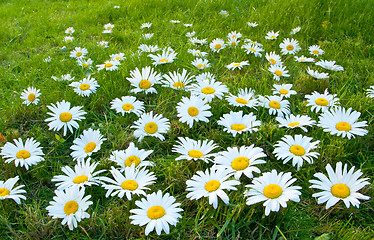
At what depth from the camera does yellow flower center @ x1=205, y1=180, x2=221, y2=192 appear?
63.1 inches

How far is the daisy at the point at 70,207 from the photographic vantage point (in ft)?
5.09

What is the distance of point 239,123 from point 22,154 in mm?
1514

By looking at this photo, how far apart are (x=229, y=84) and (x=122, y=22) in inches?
107

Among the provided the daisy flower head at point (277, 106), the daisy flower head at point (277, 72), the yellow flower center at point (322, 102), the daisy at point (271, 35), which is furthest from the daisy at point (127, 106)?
the daisy at point (271, 35)

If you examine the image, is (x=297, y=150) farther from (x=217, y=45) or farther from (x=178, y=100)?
(x=217, y=45)

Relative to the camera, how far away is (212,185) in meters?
1.62

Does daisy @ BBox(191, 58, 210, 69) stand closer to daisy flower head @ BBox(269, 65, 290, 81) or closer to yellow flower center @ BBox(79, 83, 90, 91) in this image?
daisy flower head @ BBox(269, 65, 290, 81)

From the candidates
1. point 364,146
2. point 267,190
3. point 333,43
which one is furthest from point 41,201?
point 333,43

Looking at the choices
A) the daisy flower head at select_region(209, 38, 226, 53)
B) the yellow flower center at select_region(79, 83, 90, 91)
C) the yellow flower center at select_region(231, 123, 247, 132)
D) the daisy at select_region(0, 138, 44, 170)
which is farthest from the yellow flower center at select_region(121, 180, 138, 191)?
the daisy flower head at select_region(209, 38, 226, 53)

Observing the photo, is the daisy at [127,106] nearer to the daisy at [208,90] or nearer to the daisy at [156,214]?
the daisy at [208,90]

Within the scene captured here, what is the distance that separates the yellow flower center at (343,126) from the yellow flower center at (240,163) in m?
0.74

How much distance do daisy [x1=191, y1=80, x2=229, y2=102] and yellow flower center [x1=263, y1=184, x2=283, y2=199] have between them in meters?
0.96

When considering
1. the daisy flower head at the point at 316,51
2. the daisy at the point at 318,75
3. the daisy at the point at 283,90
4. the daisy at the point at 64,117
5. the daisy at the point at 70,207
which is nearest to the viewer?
the daisy at the point at 70,207

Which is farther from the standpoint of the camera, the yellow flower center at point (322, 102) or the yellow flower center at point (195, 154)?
the yellow flower center at point (322, 102)
